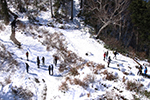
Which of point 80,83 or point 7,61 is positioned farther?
point 7,61

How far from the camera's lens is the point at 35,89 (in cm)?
1260

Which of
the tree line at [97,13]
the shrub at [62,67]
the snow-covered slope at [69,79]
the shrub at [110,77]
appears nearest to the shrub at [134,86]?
the snow-covered slope at [69,79]

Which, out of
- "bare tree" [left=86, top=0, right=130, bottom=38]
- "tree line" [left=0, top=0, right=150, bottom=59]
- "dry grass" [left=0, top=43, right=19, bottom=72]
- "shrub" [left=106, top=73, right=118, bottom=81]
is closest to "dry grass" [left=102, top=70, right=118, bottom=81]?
"shrub" [left=106, top=73, right=118, bottom=81]

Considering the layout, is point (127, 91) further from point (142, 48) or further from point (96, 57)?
point (142, 48)

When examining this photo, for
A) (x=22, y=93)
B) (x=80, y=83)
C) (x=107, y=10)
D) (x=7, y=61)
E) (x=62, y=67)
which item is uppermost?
(x=107, y=10)

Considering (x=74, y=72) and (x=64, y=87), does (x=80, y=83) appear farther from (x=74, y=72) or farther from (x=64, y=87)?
(x=74, y=72)

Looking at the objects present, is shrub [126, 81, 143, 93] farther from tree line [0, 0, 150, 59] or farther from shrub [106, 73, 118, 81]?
tree line [0, 0, 150, 59]

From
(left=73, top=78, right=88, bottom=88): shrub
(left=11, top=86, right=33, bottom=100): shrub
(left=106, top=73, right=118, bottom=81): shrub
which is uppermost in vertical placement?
(left=106, top=73, right=118, bottom=81): shrub

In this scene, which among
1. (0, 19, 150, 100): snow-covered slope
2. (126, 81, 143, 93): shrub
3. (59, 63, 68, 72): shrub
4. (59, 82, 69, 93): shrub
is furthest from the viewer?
(59, 63, 68, 72): shrub

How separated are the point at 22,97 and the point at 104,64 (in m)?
10.1

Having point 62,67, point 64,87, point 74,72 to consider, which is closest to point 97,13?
point 62,67

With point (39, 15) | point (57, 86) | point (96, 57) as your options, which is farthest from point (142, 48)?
point (57, 86)

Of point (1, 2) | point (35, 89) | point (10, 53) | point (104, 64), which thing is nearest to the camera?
point (35, 89)

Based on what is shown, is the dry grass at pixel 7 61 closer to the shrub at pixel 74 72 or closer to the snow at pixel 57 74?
the snow at pixel 57 74
